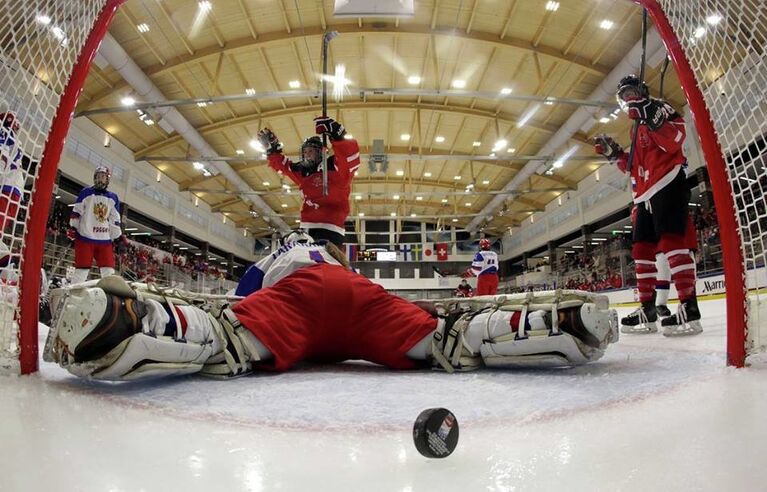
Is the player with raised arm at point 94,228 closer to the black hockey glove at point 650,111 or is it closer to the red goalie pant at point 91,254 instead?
the red goalie pant at point 91,254

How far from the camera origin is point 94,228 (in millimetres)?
3961

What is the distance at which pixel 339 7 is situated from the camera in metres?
3.69

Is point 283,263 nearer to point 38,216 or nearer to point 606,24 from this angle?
point 38,216

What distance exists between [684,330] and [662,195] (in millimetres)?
736

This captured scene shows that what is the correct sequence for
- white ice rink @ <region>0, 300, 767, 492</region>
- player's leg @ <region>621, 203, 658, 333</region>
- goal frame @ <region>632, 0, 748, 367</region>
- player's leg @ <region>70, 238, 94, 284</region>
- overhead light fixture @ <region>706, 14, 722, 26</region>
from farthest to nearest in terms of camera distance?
player's leg @ <region>70, 238, 94, 284</region>
player's leg @ <region>621, 203, 658, 333</region>
overhead light fixture @ <region>706, 14, 722, 26</region>
goal frame @ <region>632, 0, 748, 367</region>
white ice rink @ <region>0, 300, 767, 492</region>

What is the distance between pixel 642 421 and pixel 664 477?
0.25 metres

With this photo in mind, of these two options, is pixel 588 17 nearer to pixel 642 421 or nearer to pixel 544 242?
pixel 642 421

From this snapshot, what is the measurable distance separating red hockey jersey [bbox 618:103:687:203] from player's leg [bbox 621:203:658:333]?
148 millimetres

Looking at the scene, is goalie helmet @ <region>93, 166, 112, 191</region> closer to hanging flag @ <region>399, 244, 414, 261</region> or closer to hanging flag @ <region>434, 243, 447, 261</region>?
hanging flag @ <region>434, 243, 447, 261</region>

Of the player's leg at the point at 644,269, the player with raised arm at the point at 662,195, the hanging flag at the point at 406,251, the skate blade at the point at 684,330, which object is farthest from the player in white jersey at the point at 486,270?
the hanging flag at the point at 406,251

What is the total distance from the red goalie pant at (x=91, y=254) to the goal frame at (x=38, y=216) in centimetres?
307

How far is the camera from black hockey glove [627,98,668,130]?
224cm

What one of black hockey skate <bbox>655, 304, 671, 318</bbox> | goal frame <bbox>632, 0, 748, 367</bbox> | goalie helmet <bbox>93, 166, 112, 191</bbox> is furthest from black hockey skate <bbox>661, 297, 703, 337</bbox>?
goalie helmet <bbox>93, 166, 112, 191</bbox>

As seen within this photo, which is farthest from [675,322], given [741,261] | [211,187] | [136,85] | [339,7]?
[211,187]
